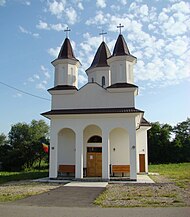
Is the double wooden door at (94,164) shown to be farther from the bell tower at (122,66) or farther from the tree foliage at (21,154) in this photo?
the tree foliage at (21,154)

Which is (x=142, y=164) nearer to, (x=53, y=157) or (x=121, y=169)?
(x=121, y=169)

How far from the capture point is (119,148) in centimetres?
2458

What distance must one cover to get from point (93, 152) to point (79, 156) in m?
2.51

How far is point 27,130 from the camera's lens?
5581 cm

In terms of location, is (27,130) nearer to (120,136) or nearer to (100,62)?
(100,62)

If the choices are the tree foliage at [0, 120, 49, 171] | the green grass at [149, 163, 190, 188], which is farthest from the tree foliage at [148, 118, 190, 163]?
the tree foliage at [0, 120, 49, 171]

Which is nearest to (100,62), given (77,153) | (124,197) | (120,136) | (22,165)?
(120,136)

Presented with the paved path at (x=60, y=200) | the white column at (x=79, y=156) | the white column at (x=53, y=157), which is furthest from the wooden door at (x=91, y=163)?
the paved path at (x=60, y=200)

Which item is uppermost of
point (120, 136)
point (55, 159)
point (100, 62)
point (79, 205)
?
point (100, 62)

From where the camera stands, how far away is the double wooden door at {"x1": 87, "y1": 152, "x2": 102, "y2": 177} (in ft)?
76.4

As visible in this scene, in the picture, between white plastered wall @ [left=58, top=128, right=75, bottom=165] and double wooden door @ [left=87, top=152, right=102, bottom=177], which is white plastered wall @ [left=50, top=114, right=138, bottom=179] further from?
white plastered wall @ [left=58, top=128, right=75, bottom=165]

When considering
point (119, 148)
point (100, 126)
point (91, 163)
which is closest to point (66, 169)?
point (91, 163)

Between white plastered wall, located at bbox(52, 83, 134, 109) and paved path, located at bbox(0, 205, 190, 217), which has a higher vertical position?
white plastered wall, located at bbox(52, 83, 134, 109)

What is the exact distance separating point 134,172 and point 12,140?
127 feet
